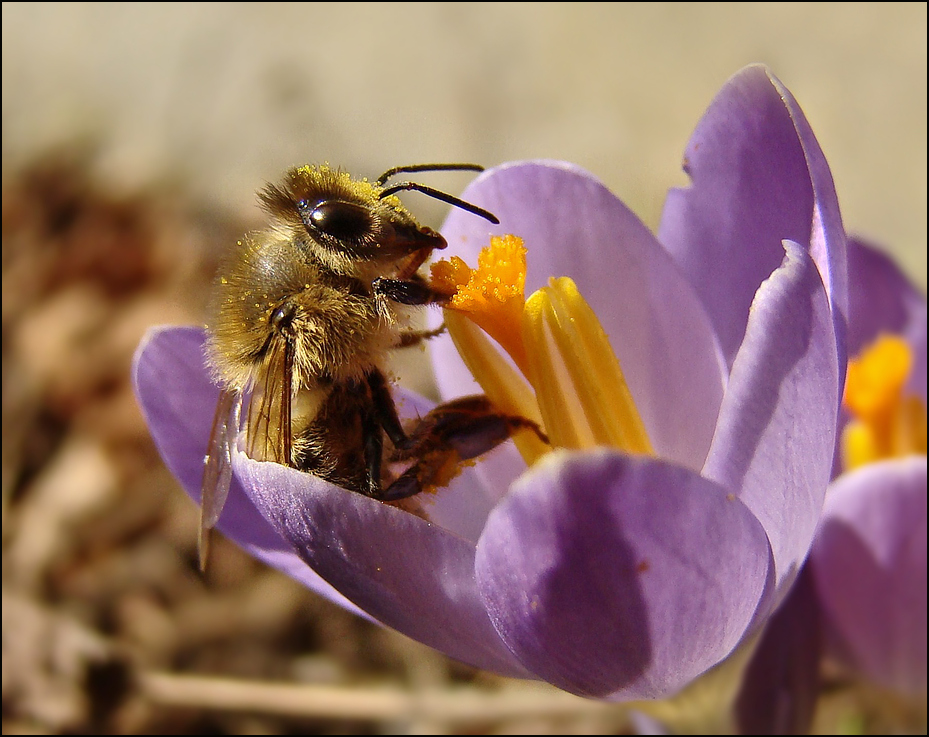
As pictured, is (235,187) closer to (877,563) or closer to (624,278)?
(624,278)

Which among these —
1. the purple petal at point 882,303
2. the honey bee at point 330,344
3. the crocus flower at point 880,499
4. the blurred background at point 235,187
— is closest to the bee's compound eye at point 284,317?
the honey bee at point 330,344

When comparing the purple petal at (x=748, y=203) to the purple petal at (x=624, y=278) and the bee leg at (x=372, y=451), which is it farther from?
the bee leg at (x=372, y=451)

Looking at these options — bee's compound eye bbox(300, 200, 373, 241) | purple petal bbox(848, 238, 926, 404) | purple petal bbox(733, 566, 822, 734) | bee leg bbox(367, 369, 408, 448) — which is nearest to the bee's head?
bee's compound eye bbox(300, 200, 373, 241)

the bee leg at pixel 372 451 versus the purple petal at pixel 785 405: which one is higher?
the purple petal at pixel 785 405

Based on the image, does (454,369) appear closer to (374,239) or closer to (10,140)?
(374,239)

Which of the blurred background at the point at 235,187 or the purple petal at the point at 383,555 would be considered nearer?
the purple petal at the point at 383,555

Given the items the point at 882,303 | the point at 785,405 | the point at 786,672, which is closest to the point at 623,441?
the point at 785,405

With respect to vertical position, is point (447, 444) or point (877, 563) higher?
point (447, 444)
